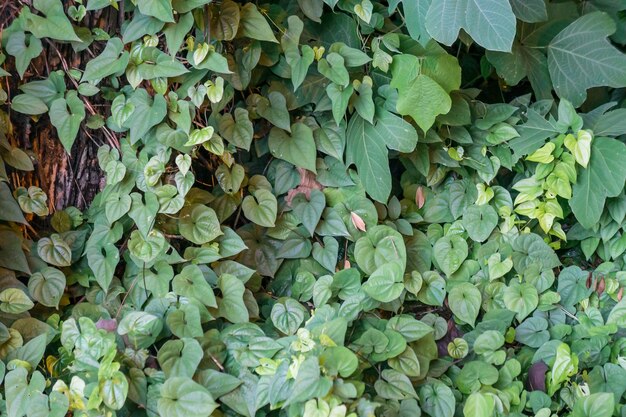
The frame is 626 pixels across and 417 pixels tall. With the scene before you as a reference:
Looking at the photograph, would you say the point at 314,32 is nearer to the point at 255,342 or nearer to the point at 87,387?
the point at 255,342

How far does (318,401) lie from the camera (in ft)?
5.13

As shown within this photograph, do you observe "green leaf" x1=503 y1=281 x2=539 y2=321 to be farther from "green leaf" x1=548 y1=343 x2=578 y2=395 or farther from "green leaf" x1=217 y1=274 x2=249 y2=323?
"green leaf" x1=217 y1=274 x2=249 y2=323

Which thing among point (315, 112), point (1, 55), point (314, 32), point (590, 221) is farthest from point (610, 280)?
point (1, 55)

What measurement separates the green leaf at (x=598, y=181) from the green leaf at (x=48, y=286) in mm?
1738

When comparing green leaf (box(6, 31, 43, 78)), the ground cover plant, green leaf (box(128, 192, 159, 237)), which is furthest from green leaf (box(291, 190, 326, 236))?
green leaf (box(6, 31, 43, 78))

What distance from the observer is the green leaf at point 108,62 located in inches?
78.0

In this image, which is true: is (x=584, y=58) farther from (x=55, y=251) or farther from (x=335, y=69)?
(x=55, y=251)

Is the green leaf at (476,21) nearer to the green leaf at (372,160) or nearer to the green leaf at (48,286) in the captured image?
the green leaf at (372,160)

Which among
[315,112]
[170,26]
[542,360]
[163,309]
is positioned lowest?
[542,360]

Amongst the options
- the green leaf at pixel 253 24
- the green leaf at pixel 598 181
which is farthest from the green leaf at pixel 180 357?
the green leaf at pixel 598 181

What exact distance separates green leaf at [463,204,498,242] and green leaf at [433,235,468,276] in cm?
5

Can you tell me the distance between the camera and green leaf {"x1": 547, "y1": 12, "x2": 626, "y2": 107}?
2193 millimetres

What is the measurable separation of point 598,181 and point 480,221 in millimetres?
414

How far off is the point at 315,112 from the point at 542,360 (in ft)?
3.74
